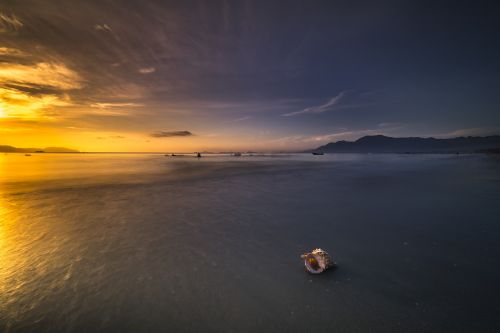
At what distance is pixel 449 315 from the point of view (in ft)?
14.2

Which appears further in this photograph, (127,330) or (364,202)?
(364,202)

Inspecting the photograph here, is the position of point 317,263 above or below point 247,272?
above

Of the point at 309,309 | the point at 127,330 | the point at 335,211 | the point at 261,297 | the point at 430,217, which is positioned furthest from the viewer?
the point at 335,211

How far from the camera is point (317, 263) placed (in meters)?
6.04

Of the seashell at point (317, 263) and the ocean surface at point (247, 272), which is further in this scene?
the seashell at point (317, 263)

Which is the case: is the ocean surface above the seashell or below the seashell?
below

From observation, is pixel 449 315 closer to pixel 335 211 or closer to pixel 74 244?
pixel 335 211

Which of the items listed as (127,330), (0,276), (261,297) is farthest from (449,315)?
(0,276)

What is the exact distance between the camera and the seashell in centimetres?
584

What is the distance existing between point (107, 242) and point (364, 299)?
8547mm

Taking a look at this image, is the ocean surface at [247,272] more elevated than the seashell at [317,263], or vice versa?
the seashell at [317,263]

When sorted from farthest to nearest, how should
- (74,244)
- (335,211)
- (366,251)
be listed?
(335,211)
(74,244)
(366,251)

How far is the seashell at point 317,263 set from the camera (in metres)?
5.84

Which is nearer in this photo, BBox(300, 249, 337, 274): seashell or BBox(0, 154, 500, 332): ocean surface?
BBox(0, 154, 500, 332): ocean surface
